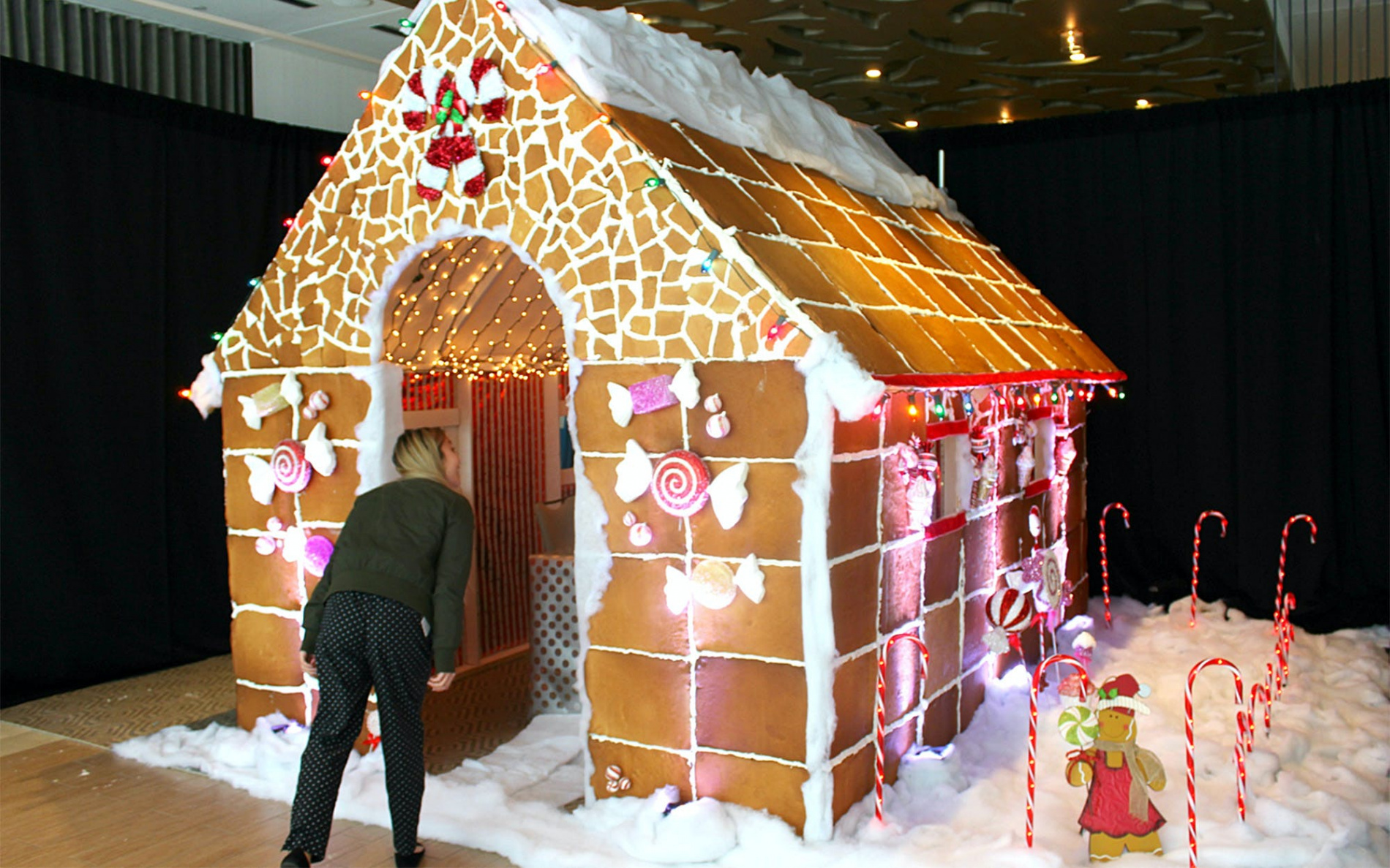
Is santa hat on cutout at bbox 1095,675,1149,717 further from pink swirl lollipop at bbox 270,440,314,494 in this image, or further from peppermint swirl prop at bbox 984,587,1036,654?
pink swirl lollipop at bbox 270,440,314,494

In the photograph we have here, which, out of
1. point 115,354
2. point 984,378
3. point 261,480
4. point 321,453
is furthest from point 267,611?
point 984,378

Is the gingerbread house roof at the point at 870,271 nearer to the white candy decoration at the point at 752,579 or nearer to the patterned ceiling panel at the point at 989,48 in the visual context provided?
the white candy decoration at the point at 752,579

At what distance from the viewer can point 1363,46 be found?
7426mm

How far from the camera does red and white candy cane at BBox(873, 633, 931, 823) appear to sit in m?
3.89

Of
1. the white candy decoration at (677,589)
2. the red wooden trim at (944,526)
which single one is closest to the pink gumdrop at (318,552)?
the white candy decoration at (677,589)

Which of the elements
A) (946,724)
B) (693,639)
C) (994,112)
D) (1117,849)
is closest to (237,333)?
(693,639)

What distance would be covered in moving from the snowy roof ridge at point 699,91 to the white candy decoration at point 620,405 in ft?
3.37

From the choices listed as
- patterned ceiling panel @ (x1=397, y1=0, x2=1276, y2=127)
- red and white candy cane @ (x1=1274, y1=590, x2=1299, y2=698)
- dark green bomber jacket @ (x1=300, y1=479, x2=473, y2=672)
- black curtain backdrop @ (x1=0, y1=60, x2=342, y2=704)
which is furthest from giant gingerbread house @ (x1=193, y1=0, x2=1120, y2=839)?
black curtain backdrop @ (x1=0, y1=60, x2=342, y2=704)

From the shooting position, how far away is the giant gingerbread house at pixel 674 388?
147 inches

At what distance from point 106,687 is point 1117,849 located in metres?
Result: 5.22

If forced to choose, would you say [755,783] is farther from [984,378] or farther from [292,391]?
[292,391]

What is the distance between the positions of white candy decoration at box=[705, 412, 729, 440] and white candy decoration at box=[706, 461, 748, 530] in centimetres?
11

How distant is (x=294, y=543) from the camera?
4777 millimetres

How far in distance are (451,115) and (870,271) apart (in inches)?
68.3
